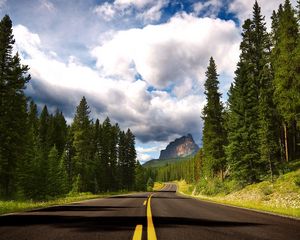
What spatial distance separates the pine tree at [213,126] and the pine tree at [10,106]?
87.2ft

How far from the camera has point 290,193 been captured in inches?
919

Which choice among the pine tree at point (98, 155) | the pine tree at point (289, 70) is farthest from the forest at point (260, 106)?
the pine tree at point (98, 155)

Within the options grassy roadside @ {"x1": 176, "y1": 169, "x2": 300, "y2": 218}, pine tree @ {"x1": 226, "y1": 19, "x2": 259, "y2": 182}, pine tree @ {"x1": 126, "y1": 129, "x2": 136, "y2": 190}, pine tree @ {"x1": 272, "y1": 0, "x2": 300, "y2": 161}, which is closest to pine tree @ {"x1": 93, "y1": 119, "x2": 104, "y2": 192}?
pine tree @ {"x1": 126, "y1": 129, "x2": 136, "y2": 190}

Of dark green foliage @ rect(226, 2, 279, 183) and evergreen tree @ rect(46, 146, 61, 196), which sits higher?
dark green foliage @ rect(226, 2, 279, 183)

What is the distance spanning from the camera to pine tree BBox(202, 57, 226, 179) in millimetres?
44344

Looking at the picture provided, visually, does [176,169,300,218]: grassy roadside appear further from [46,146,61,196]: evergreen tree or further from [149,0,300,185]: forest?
[46,146,61,196]: evergreen tree

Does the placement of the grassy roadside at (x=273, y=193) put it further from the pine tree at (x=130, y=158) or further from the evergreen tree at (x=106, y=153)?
the pine tree at (x=130, y=158)

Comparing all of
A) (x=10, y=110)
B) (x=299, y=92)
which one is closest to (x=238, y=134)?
(x=299, y=92)

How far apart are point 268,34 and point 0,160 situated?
3781 centimetres

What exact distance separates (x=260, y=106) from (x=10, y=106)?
2689cm

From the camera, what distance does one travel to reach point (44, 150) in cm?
5288

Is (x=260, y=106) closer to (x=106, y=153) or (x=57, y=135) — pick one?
(x=106, y=153)

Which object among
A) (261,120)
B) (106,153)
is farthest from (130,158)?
(261,120)

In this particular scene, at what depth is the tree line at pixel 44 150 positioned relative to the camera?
31.1 metres
